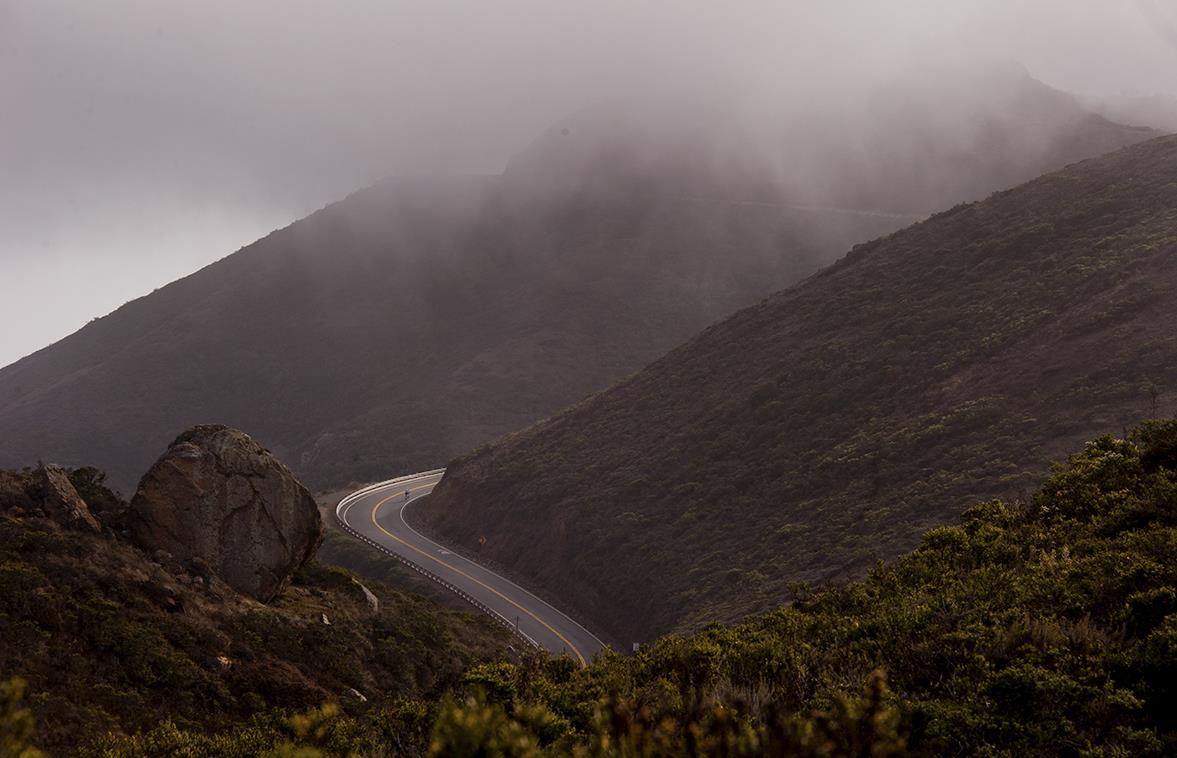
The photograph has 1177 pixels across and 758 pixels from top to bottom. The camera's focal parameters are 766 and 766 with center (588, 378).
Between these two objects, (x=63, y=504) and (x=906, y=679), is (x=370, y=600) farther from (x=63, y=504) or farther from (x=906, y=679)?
(x=906, y=679)

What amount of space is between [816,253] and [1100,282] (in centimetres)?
7237

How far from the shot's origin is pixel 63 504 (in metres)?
19.3

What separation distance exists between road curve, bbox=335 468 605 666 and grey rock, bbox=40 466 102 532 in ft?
49.7

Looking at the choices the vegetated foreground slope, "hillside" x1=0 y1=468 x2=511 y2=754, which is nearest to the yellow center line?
the vegetated foreground slope

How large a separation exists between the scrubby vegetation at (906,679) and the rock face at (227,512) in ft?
39.2

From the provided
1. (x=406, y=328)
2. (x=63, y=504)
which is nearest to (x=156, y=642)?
(x=63, y=504)

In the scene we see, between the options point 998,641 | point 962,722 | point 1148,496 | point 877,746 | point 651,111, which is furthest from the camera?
point 651,111

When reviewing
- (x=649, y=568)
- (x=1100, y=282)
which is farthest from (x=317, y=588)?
(x=1100, y=282)

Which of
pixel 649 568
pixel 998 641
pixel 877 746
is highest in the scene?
pixel 877 746

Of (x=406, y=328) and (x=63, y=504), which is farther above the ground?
(x=406, y=328)

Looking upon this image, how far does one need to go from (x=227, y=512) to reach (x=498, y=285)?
107297mm

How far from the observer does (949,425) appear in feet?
123

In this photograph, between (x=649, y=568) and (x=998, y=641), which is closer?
(x=998, y=641)

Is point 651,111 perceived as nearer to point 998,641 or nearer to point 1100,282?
point 1100,282
